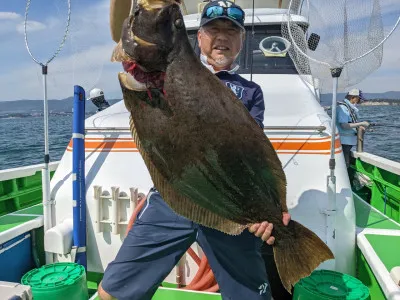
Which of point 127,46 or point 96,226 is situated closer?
point 127,46

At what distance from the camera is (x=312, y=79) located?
5.36 metres

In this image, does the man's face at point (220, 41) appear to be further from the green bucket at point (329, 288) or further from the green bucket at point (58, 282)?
the green bucket at point (58, 282)

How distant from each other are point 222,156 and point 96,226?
2.09m

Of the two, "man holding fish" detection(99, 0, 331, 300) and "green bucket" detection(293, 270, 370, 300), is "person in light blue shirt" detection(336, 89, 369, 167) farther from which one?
"man holding fish" detection(99, 0, 331, 300)

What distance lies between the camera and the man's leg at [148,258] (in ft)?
8.07

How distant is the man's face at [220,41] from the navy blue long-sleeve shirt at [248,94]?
13 cm

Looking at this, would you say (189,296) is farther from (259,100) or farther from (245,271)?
(259,100)

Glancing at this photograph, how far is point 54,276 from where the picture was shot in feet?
9.98

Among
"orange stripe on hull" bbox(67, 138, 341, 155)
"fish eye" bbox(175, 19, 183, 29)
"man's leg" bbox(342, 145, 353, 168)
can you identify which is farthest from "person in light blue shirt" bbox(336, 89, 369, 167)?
"fish eye" bbox(175, 19, 183, 29)

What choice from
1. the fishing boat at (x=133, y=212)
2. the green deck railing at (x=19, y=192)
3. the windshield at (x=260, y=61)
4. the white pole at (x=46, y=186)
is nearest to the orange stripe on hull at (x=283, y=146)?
the fishing boat at (x=133, y=212)

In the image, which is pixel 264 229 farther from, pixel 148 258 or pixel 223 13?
pixel 223 13

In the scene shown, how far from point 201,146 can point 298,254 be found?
36.4 inches

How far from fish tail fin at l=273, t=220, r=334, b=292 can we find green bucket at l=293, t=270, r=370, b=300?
1.87 feet

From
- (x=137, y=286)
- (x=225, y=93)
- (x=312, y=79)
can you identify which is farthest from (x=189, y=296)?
(x=312, y=79)
